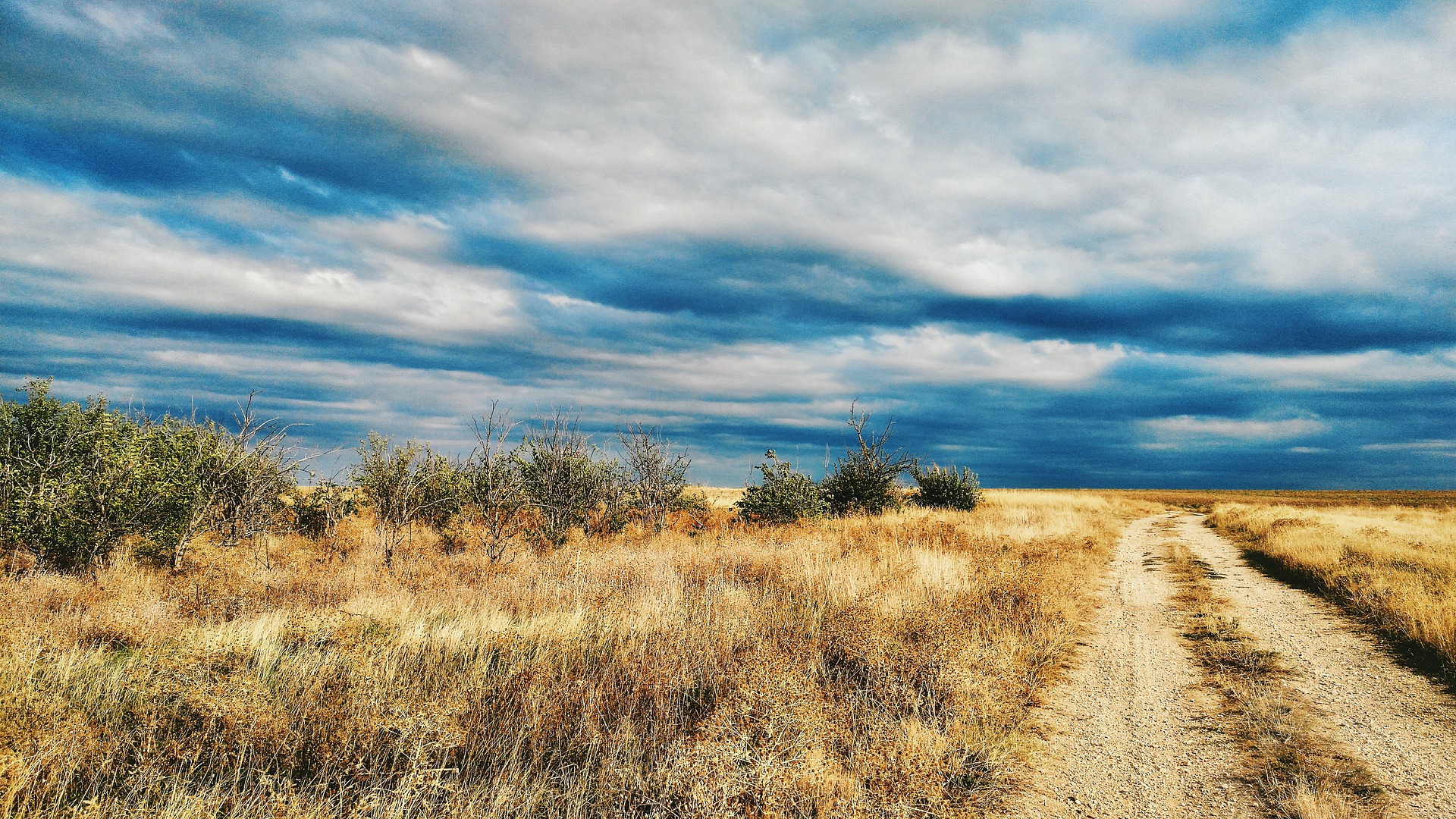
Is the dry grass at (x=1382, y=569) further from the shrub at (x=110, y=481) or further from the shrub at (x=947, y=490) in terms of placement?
the shrub at (x=110, y=481)

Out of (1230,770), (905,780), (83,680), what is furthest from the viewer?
(83,680)

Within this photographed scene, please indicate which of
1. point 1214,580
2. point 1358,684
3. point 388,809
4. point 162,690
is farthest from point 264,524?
point 1214,580

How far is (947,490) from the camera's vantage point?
3212cm

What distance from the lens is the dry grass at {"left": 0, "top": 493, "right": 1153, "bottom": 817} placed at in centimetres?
435

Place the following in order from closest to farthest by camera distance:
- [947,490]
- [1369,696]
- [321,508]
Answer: [1369,696] → [321,508] → [947,490]

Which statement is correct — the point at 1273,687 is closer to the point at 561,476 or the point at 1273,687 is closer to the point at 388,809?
the point at 388,809

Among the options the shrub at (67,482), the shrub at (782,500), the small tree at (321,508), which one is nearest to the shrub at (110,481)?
the shrub at (67,482)

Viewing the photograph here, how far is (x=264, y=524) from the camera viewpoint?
52.7ft

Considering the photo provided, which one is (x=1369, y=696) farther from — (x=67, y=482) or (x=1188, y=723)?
(x=67, y=482)

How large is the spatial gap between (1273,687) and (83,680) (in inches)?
507

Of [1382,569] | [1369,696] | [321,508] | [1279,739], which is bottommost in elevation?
[321,508]

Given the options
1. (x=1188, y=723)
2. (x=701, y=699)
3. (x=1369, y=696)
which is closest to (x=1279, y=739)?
(x=1188, y=723)

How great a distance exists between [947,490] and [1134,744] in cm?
2728

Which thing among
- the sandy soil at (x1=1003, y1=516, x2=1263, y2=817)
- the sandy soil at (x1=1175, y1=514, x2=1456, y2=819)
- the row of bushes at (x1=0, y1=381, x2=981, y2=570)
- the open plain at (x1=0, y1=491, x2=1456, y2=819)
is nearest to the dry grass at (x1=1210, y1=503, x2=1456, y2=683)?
the open plain at (x1=0, y1=491, x2=1456, y2=819)
